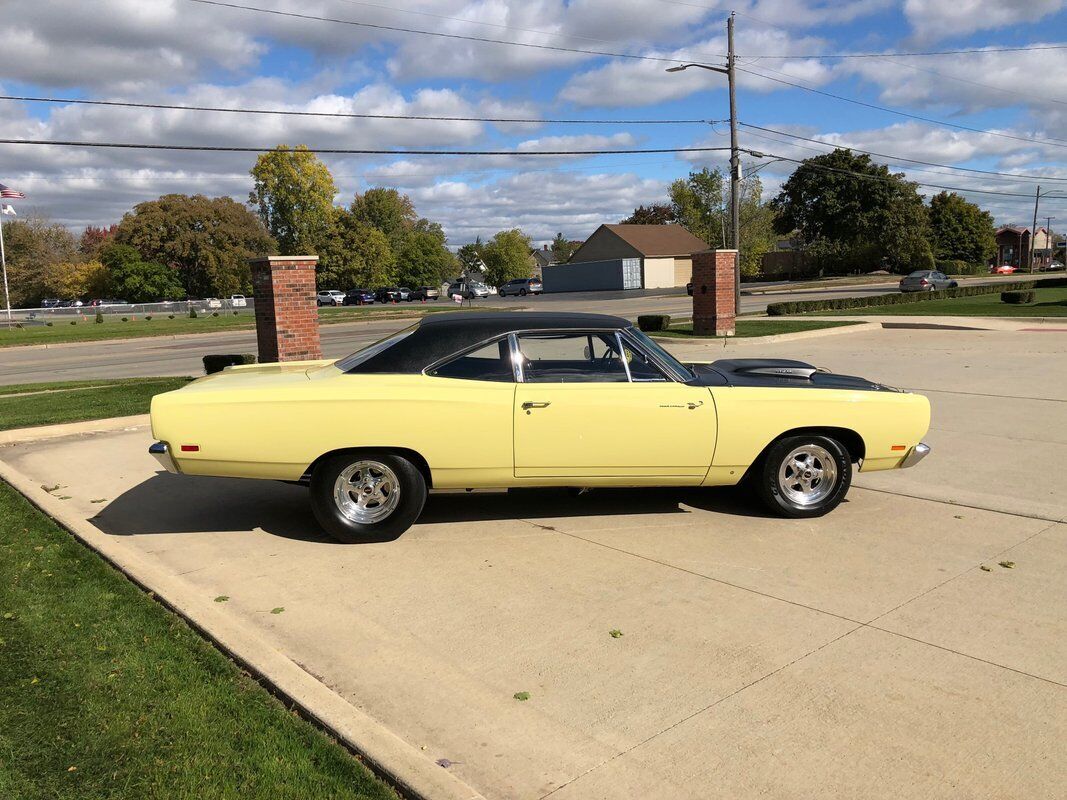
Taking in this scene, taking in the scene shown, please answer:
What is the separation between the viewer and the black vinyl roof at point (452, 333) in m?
5.68

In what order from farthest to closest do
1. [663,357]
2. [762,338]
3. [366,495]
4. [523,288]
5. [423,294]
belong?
[423,294] → [523,288] → [762,338] → [663,357] → [366,495]

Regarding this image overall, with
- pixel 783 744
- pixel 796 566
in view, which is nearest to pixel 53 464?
pixel 796 566

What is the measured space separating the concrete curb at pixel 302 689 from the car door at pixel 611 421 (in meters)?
2.13

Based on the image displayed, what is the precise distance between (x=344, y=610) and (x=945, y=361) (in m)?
14.1

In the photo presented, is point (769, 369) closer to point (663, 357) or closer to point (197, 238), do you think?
point (663, 357)

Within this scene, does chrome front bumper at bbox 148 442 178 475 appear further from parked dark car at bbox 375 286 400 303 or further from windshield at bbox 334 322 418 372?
parked dark car at bbox 375 286 400 303

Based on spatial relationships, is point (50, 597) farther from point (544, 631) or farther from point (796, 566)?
point (796, 566)

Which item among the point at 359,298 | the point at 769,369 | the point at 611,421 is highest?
the point at 769,369

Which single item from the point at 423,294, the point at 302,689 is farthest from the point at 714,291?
the point at 423,294

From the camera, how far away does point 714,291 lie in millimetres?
21391

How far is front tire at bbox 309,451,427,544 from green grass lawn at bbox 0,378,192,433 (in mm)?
6433

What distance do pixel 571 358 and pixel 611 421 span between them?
676mm

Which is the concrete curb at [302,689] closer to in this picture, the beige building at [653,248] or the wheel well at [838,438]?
the wheel well at [838,438]

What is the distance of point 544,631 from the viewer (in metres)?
4.21
